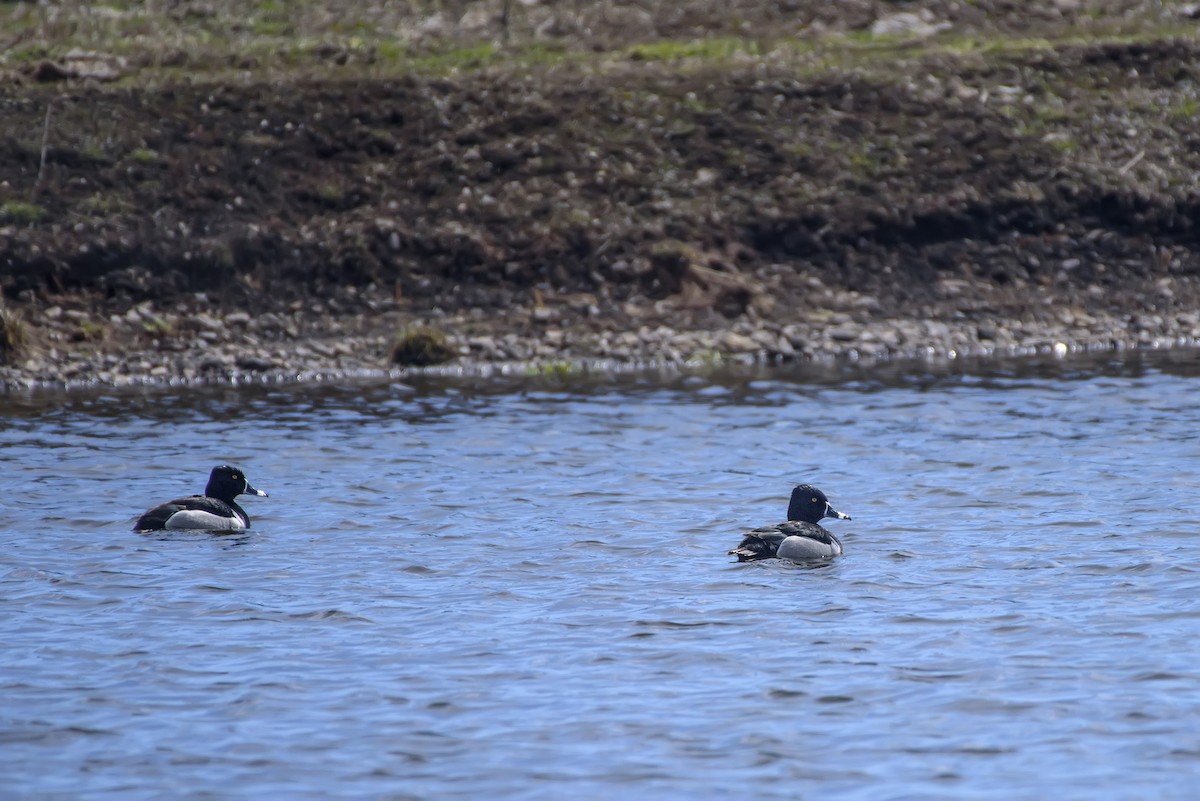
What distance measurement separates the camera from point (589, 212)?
95.5 feet

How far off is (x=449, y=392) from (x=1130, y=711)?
49.8 feet

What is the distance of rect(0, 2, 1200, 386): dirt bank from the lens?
87.4 ft

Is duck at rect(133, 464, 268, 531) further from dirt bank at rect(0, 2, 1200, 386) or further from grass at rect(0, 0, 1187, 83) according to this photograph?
grass at rect(0, 0, 1187, 83)

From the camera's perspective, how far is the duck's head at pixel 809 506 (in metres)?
15.0

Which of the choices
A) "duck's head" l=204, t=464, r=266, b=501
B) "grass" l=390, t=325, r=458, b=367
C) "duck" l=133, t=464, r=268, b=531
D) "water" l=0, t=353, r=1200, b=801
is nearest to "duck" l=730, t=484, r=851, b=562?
"water" l=0, t=353, r=1200, b=801

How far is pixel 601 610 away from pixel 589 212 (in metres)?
17.4

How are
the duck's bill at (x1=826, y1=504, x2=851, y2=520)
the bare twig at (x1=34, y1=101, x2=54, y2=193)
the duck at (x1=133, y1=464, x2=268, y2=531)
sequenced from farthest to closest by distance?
the bare twig at (x1=34, y1=101, x2=54, y2=193), the duck at (x1=133, y1=464, x2=268, y2=531), the duck's bill at (x1=826, y1=504, x2=851, y2=520)

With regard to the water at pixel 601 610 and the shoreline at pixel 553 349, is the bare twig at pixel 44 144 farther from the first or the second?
the water at pixel 601 610

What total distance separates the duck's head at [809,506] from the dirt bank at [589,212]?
11502mm

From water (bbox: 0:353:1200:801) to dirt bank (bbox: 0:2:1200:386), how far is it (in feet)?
16.3

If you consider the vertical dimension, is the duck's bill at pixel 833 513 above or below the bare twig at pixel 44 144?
below

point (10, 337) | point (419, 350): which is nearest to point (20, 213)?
point (10, 337)

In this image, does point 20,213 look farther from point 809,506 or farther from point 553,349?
point 809,506

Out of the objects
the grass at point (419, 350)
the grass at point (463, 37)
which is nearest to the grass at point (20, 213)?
the grass at point (463, 37)
